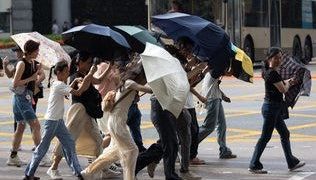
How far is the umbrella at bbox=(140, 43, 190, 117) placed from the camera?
9164 mm

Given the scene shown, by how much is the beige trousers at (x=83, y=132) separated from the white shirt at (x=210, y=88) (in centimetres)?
214

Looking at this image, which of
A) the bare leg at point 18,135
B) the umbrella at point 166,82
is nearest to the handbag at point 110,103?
Result: the umbrella at point 166,82

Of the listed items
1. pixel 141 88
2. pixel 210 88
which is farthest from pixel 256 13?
pixel 141 88

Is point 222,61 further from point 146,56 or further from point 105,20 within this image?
point 105,20

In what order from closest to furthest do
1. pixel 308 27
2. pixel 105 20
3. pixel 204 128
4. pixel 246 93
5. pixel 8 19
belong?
pixel 204 128 → pixel 246 93 → pixel 308 27 → pixel 8 19 → pixel 105 20

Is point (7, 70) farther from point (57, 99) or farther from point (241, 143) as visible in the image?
point (241, 143)

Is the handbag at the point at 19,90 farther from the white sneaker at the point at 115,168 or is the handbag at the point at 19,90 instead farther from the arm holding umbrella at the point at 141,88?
the arm holding umbrella at the point at 141,88

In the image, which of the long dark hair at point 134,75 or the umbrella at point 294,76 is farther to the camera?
the umbrella at point 294,76

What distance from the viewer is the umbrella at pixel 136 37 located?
10930 millimetres

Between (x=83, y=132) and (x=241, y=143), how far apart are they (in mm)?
4068

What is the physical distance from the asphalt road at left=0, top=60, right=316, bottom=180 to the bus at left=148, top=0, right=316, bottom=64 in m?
7.47

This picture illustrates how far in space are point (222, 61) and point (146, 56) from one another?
1.87m

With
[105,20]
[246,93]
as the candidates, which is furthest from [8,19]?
[246,93]

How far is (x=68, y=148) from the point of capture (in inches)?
407
